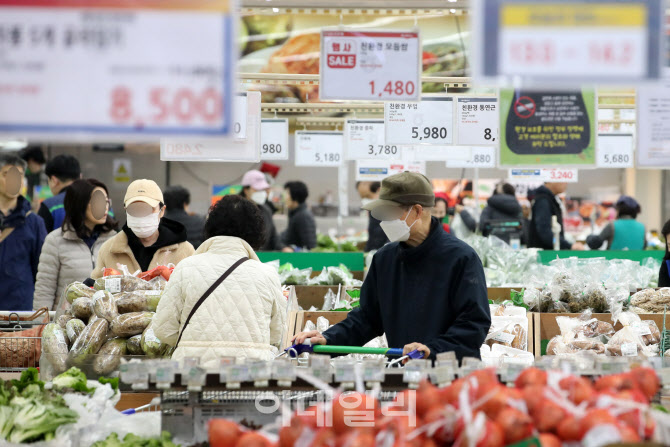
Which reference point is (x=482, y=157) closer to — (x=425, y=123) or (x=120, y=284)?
(x=425, y=123)

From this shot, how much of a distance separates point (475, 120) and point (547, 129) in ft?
7.88

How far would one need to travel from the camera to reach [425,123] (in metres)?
6.82

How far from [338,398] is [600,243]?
9870 millimetres

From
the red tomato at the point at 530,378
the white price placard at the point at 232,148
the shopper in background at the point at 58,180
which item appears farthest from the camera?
the shopper in background at the point at 58,180

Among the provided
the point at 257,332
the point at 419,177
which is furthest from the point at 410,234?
the point at 257,332

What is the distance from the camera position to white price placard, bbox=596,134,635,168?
9602 millimetres

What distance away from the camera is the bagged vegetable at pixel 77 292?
14.9 ft

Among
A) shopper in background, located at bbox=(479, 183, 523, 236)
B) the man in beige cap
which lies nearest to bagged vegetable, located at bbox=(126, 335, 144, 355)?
the man in beige cap

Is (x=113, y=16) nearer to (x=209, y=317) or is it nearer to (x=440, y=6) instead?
(x=209, y=317)

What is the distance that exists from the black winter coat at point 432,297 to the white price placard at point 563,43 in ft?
5.40

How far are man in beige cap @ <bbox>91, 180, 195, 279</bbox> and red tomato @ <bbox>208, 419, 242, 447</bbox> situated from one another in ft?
9.90

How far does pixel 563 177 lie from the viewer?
9602 mm

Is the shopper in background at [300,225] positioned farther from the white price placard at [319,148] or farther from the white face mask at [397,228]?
the white face mask at [397,228]

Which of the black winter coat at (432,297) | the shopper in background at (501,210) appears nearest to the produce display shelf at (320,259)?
the shopper in background at (501,210)
